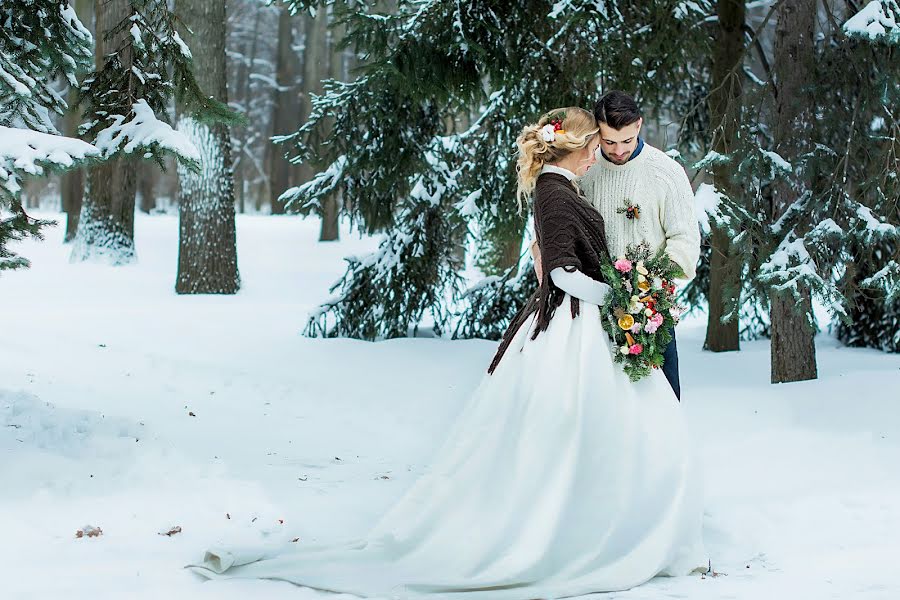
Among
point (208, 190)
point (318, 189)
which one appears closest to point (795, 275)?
point (318, 189)

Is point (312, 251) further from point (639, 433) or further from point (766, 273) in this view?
point (639, 433)

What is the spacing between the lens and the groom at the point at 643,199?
4457 mm

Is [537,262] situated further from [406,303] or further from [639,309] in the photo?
[406,303]

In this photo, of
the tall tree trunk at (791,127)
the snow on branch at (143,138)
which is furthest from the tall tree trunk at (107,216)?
the tall tree trunk at (791,127)

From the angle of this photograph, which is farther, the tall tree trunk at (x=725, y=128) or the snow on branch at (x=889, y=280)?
the tall tree trunk at (x=725, y=128)

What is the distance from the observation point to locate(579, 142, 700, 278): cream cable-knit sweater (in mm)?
4516

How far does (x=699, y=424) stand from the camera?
724 centimetres

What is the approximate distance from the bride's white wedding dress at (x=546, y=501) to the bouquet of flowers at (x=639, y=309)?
0.07 m

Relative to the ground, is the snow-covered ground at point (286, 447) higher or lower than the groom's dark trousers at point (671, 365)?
lower

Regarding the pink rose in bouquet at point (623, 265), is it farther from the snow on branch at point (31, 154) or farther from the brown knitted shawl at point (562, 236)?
the snow on branch at point (31, 154)

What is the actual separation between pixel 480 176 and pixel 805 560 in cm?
581

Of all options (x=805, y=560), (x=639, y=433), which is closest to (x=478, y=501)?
(x=639, y=433)

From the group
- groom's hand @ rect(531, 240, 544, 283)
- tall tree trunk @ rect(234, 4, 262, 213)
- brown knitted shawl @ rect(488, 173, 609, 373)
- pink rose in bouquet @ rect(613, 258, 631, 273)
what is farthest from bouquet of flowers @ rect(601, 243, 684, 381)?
tall tree trunk @ rect(234, 4, 262, 213)

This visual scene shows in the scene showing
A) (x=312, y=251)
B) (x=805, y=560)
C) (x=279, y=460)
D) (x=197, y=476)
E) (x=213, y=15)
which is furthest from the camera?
(x=312, y=251)
